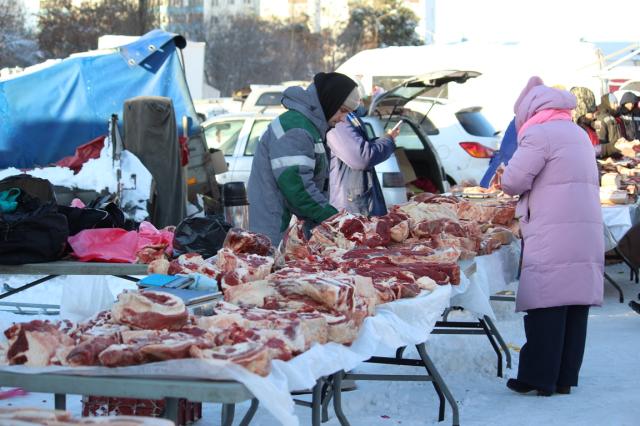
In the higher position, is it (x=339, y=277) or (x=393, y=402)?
(x=339, y=277)

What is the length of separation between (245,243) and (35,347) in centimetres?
208

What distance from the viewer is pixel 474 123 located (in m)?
16.8

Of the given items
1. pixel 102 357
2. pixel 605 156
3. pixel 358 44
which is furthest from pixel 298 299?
pixel 358 44

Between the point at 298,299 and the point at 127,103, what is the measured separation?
771 centimetres

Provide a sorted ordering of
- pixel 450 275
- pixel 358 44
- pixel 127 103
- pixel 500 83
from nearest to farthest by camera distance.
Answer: pixel 450 275, pixel 127 103, pixel 500 83, pixel 358 44

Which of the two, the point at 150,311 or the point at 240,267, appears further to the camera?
the point at 240,267

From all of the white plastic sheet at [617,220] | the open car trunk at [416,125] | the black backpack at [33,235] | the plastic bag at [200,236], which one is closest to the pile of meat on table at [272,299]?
the plastic bag at [200,236]

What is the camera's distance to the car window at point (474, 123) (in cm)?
1662

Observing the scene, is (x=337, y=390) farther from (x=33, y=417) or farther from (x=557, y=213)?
(x=557, y=213)

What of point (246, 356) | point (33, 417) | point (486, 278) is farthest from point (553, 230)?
point (33, 417)

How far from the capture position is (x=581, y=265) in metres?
6.65

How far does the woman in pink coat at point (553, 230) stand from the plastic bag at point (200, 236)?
70.6 inches

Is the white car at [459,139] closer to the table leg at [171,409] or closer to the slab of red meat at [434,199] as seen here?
the slab of red meat at [434,199]

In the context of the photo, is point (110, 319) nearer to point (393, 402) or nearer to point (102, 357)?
point (102, 357)
